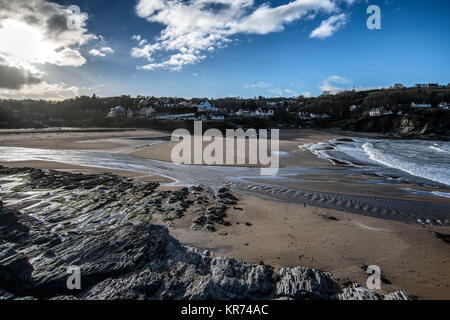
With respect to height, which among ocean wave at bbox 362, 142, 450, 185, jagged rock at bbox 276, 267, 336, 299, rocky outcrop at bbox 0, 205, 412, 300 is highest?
ocean wave at bbox 362, 142, 450, 185

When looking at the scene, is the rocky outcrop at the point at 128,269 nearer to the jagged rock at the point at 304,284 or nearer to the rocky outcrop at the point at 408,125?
the jagged rock at the point at 304,284

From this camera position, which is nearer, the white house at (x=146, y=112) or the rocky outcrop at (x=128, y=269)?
the rocky outcrop at (x=128, y=269)

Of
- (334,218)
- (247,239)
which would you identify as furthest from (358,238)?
(247,239)

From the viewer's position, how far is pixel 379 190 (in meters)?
12.3

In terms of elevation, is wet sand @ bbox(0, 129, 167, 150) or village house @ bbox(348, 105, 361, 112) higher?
village house @ bbox(348, 105, 361, 112)

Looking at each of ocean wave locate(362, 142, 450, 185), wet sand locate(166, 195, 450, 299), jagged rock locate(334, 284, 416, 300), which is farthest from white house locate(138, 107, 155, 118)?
jagged rock locate(334, 284, 416, 300)

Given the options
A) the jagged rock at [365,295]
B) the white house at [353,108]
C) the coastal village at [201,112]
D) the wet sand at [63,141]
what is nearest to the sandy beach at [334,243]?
the jagged rock at [365,295]
